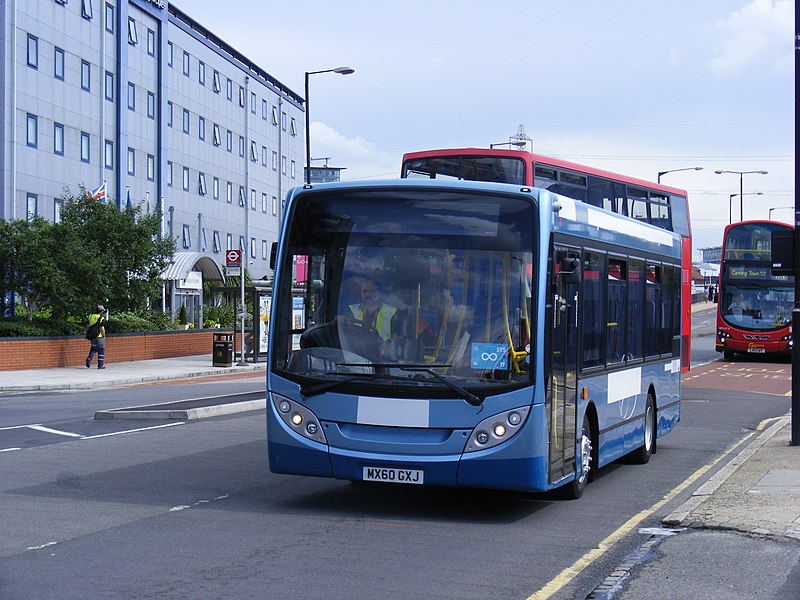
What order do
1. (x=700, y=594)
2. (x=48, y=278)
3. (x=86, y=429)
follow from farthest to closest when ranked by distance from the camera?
(x=48, y=278) < (x=86, y=429) < (x=700, y=594)

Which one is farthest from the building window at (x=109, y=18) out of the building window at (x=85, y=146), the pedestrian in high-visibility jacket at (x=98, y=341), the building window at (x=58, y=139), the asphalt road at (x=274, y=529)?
the asphalt road at (x=274, y=529)

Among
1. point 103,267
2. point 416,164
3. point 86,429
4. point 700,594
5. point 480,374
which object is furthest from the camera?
point 103,267

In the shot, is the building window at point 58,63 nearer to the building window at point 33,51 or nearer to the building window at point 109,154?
the building window at point 33,51

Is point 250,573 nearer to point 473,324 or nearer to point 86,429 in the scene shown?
point 473,324

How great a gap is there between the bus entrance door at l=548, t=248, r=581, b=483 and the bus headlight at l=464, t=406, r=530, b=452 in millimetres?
366

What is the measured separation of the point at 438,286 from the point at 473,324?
17.4 inches

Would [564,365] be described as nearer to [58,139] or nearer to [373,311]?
[373,311]

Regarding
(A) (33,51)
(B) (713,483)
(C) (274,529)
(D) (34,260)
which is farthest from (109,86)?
(C) (274,529)

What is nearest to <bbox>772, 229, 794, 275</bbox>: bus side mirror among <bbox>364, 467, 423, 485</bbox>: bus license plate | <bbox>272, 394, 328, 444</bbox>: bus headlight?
<bbox>364, 467, 423, 485</bbox>: bus license plate

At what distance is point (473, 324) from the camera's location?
9820mm

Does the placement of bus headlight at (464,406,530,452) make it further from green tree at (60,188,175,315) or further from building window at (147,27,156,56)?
building window at (147,27,156,56)

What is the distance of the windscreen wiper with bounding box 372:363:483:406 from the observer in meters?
9.64

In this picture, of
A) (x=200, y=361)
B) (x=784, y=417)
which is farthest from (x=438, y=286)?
(x=200, y=361)

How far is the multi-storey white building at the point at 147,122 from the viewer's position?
47438 mm
